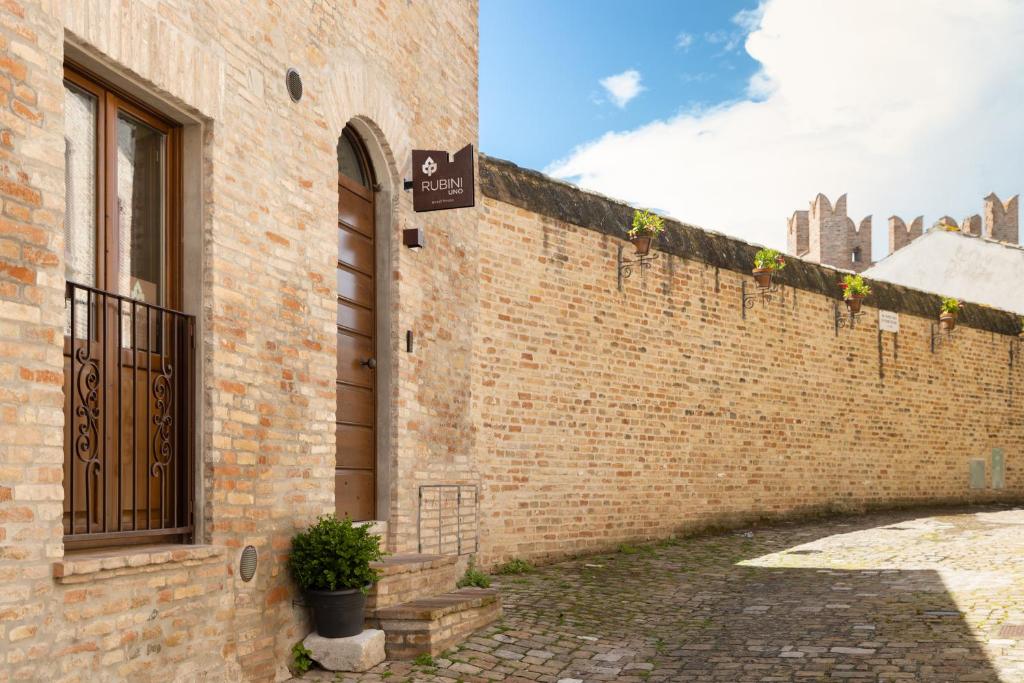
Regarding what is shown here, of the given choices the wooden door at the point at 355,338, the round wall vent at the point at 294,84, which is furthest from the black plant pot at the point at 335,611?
the round wall vent at the point at 294,84

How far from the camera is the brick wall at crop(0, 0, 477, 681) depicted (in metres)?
3.92

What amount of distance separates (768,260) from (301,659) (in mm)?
9469

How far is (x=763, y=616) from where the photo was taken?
24.9 ft

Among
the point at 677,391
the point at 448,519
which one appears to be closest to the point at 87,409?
the point at 448,519

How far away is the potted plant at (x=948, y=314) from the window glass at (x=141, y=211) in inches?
567

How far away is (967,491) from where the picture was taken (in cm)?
1655

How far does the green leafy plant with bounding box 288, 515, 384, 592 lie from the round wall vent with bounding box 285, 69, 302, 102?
8.46 feet

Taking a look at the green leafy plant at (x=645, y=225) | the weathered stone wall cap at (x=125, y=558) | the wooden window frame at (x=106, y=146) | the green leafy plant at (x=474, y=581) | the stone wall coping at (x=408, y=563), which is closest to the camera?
the weathered stone wall cap at (x=125, y=558)

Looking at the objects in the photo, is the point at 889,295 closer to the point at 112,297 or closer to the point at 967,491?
the point at 967,491

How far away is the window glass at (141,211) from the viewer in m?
4.93

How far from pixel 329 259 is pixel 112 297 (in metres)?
1.94

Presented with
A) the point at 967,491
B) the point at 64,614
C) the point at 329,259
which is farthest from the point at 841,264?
the point at 64,614

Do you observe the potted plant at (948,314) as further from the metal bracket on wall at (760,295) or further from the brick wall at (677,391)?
the metal bracket on wall at (760,295)

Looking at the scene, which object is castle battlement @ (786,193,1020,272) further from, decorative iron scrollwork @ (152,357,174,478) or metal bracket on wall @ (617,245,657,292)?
decorative iron scrollwork @ (152,357,174,478)
